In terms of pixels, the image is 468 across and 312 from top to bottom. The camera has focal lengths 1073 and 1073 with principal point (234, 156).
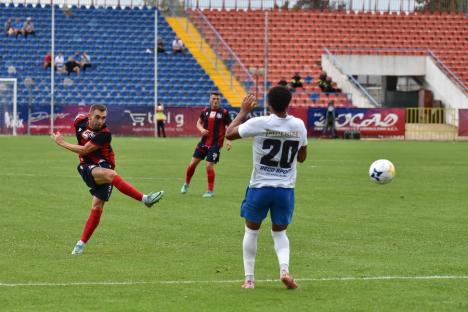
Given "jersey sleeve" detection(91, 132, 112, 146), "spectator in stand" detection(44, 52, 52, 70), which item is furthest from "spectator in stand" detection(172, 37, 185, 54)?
"jersey sleeve" detection(91, 132, 112, 146)

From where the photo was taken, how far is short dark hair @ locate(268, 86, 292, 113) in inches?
388

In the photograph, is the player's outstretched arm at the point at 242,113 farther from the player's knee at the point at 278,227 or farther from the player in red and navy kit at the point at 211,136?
the player in red and navy kit at the point at 211,136

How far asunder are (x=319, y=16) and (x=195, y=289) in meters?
57.6

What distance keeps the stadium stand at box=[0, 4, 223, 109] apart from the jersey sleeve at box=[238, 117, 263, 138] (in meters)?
43.5

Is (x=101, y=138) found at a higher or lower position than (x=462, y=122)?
higher

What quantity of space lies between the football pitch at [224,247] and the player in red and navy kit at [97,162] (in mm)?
581

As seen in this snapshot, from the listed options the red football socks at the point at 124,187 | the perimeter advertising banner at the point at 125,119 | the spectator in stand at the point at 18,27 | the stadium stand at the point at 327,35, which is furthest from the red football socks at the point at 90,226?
the spectator in stand at the point at 18,27

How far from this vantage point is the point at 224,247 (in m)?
13.3

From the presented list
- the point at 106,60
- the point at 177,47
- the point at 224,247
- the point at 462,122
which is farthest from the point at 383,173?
the point at 177,47

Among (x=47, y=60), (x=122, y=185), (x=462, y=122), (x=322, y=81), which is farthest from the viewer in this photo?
(x=47, y=60)

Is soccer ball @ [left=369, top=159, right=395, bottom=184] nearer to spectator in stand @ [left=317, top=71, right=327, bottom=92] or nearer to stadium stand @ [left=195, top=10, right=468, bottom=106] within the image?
spectator in stand @ [left=317, top=71, right=327, bottom=92]

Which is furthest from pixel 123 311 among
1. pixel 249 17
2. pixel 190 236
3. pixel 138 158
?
pixel 249 17

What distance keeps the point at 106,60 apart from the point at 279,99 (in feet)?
165

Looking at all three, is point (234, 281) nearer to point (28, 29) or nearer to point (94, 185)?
point (94, 185)
